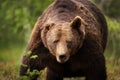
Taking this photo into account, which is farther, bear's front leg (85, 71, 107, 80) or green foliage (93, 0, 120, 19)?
green foliage (93, 0, 120, 19)

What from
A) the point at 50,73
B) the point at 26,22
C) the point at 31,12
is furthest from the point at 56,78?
the point at 31,12

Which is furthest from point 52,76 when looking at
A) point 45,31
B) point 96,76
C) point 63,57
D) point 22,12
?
point 22,12

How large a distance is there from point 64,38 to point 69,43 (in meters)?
0.11

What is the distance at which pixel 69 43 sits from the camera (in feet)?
25.1

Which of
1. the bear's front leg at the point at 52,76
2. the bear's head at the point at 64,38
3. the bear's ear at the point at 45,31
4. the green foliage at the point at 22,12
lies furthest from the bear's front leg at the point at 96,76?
the green foliage at the point at 22,12

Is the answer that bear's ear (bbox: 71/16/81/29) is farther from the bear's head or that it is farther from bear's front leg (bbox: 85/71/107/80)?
bear's front leg (bbox: 85/71/107/80)

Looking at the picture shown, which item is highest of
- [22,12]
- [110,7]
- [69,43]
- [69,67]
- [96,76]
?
[22,12]

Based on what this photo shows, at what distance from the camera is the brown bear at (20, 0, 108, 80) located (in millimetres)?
7828

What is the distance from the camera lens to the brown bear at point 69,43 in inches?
308

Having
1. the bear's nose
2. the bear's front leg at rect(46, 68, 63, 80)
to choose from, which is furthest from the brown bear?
the bear's nose

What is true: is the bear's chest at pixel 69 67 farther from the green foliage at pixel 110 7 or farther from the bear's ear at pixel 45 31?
the green foliage at pixel 110 7

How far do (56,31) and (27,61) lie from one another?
103 centimetres

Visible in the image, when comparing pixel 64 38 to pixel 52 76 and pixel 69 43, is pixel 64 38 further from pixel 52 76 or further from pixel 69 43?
pixel 52 76

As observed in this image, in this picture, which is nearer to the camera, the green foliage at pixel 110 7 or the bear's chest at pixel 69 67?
the bear's chest at pixel 69 67
